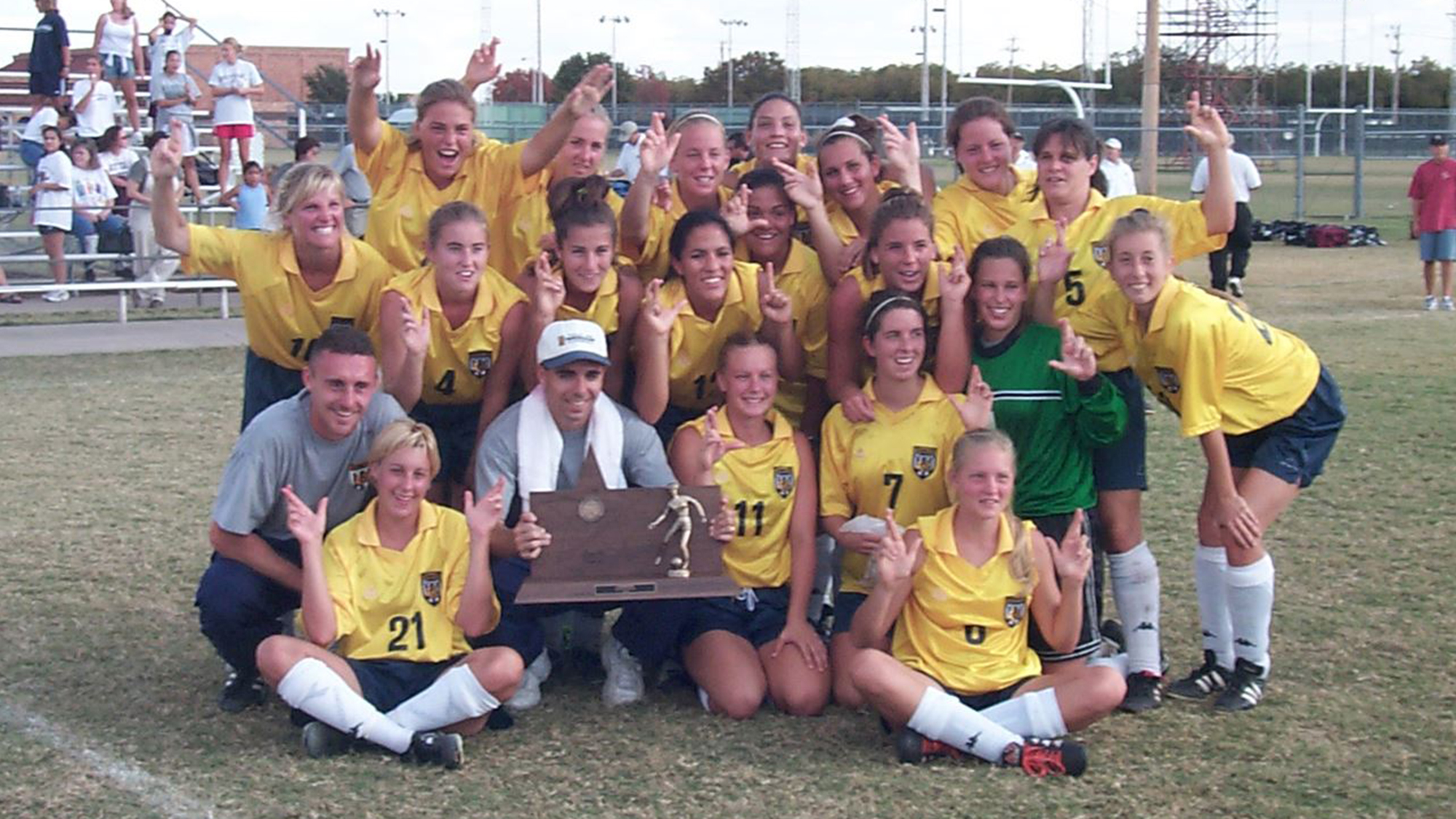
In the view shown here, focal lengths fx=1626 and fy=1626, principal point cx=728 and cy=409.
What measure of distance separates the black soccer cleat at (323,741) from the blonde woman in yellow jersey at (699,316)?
1518 mm

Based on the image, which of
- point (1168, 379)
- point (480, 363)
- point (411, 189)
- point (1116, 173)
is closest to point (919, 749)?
point (1168, 379)

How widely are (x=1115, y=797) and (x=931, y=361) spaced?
169 centimetres

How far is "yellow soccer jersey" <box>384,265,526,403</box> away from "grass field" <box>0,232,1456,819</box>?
43.1 inches

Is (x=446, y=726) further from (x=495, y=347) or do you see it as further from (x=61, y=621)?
(x=61, y=621)

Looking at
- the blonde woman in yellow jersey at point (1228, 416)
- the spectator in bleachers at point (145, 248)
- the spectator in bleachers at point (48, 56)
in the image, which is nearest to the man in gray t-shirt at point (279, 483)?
the blonde woman in yellow jersey at point (1228, 416)

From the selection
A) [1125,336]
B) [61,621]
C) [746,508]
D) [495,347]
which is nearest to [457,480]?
[495,347]

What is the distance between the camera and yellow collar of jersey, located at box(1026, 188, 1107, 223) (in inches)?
217

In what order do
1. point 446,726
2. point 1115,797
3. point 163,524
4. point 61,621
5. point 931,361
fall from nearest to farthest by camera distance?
point 1115,797 < point 446,726 < point 931,361 < point 61,621 < point 163,524

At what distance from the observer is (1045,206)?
5.59m

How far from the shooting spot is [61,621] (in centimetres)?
596

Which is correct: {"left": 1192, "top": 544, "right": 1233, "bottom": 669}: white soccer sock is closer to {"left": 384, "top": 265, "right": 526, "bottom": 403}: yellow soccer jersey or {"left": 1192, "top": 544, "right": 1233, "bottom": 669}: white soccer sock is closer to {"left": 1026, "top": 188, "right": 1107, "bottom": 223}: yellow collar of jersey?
{"left": 1026, "top": 188, "right": 1107, "bottom": 223}: yellow collar of jersey

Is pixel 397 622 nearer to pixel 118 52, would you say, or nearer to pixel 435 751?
pixel 435 751

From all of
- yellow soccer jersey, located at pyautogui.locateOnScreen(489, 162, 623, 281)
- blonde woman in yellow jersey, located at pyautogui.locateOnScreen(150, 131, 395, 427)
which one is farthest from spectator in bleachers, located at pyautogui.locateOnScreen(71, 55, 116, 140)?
blonde woman in yellow jersey, located at pyautogui.locateOnScreen(150, 131, 395, 427)

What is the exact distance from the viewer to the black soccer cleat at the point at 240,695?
504 cm
